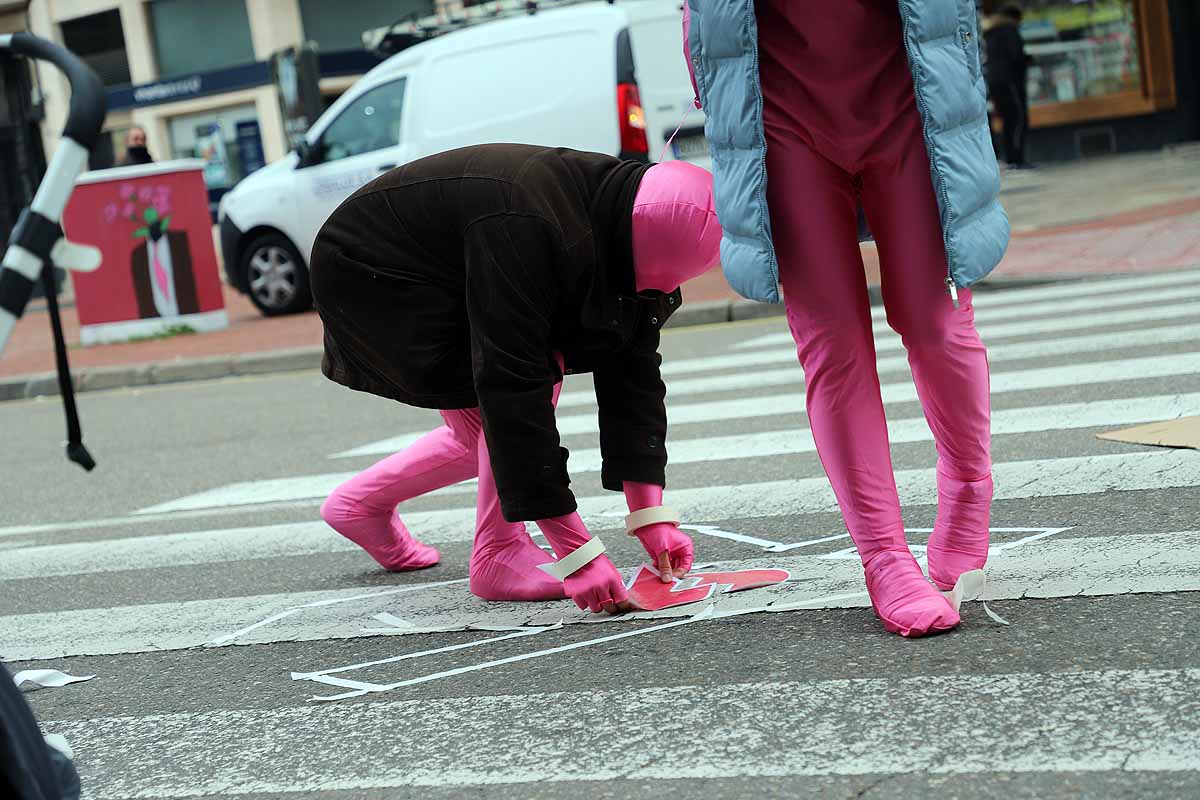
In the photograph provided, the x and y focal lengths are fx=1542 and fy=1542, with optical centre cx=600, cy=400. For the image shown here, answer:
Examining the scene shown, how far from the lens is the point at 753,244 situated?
307 centimetres

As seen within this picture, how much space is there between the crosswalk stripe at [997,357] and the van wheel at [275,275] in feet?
21.0

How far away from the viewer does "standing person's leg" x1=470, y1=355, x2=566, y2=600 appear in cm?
388

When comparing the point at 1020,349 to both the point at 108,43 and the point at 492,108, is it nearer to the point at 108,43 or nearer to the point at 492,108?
the point at 492,108

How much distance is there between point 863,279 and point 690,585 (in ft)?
3.06

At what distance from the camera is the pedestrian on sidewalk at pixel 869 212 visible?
2.98 meters

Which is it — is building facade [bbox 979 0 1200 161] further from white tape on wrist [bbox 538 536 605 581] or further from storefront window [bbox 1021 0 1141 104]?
white tape on wrist [bbox 538 536 605 581]

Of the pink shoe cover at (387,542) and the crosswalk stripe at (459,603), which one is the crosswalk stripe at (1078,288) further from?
the crosswalk stripe at (459,603)

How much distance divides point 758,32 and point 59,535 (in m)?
3.79

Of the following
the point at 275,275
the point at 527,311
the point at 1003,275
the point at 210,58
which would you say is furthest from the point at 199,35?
the point at 527,311

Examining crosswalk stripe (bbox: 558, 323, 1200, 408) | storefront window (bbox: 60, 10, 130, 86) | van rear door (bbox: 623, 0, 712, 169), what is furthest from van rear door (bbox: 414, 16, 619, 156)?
storefront window (bbox: 60, 10, 130, 86)

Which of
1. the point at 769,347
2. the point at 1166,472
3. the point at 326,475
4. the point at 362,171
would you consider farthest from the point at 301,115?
the point at 1166,472

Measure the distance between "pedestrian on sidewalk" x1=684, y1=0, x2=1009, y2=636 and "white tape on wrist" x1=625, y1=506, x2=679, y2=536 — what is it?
58 centimetres

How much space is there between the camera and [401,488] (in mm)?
4273

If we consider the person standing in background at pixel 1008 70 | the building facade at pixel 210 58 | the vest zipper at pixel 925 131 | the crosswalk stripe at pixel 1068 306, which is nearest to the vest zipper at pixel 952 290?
the vest zipper at pixel 925 131
